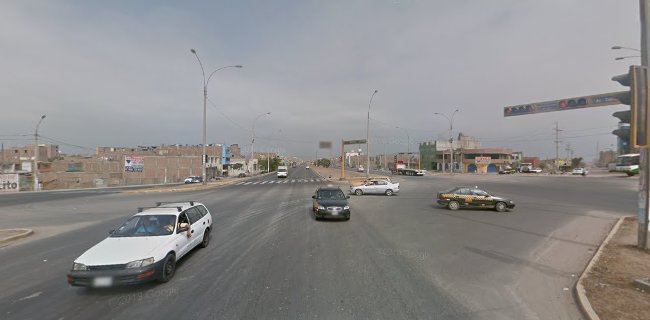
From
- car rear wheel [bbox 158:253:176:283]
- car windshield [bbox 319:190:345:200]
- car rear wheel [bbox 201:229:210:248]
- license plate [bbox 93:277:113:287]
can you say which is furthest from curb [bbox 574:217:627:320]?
car windshield [bbox 319:190:345:200]

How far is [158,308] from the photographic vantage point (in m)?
4.90

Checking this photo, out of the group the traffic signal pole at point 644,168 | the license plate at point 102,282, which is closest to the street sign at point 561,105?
the traffic signal pole at point 644,168

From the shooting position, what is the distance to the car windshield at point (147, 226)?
657 cm

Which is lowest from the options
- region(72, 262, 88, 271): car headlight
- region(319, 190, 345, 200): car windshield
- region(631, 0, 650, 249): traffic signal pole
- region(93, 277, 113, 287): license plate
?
region(93, 277, 113, 287): license plate

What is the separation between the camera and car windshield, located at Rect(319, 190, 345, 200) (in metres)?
13.9

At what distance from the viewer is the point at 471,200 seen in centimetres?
1647

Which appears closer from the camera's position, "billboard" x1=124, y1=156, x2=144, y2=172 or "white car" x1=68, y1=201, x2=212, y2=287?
"white car" x1=68, y1=201, x2=212, y2=287

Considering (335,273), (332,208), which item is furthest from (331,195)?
(335,273)

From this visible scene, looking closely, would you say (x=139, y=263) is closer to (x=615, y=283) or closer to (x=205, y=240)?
(x=205, y=240)

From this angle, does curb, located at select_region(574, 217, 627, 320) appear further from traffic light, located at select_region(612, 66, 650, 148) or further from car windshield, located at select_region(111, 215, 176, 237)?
car windshield, located at select_region(111, 215, 176, 237)

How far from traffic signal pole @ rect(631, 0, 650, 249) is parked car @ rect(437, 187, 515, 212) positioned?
7624 mm

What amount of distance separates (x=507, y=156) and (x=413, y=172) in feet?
140

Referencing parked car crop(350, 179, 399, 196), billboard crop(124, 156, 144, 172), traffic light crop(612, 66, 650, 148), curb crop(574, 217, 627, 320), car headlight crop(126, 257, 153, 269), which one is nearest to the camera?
curb crop(574, 217, 627, 320)

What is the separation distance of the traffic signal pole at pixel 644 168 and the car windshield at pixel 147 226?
39.4 feet
